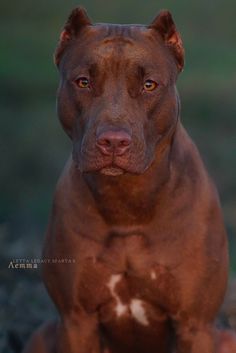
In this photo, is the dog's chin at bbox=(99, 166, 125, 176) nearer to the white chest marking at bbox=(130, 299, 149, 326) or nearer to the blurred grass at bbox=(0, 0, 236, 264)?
the white chest marking at bbox=(130, 299, 149, 326)

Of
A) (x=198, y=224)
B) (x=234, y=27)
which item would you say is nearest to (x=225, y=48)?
(x=234, y=27)

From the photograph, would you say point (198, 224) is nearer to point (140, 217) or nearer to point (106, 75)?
point (140, 217)

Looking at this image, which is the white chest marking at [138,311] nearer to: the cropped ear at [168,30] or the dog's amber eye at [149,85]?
the dog's amber eye at [149,85]

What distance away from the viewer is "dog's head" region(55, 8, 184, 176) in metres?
3.40

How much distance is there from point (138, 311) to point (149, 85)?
0.75 meters

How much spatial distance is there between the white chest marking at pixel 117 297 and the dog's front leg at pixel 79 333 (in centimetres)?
8

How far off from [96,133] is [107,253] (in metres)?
0.48

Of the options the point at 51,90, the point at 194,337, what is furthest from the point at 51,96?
the point at 194,337

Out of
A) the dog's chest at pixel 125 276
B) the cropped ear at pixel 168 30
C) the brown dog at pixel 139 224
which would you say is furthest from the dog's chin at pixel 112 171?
the cropped ear at pixel 168 30

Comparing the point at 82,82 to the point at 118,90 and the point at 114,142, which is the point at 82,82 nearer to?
the point at 118,90

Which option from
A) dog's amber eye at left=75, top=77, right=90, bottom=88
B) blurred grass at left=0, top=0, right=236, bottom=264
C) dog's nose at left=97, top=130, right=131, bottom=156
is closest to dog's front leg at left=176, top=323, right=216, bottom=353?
dog's nose at left=97, top=130, right=131, bottom=156

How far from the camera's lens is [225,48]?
5.60m

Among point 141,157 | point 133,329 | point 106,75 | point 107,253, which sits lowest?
point 133,329

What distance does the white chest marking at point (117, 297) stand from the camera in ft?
12.1
